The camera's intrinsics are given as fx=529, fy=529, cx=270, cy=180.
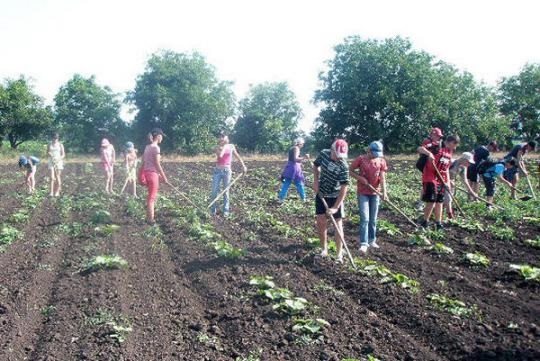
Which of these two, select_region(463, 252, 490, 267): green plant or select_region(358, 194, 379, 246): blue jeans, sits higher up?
select_region(358, 194, 379, 246): blue jeans

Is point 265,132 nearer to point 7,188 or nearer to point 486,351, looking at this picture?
point 7,188

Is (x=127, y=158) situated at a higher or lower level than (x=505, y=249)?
higher

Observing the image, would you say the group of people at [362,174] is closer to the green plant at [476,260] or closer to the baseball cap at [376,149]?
the baseball cap at [376,149]

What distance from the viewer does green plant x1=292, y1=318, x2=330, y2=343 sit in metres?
5.21

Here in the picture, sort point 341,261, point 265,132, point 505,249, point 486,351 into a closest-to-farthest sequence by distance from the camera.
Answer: point 486,351, point 341,261, point 505,249, point 265,132

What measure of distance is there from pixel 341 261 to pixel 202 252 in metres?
2.40

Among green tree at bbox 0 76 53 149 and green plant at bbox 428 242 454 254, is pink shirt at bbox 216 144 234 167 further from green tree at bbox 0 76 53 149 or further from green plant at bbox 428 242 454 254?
green tree at bbox 0 76 53 149

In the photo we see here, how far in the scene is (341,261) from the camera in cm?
771

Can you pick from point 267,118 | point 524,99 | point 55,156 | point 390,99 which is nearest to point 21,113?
point 267,118

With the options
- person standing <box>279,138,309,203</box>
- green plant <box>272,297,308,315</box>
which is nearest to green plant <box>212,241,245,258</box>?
green plant <box>272,297,308,315</box>

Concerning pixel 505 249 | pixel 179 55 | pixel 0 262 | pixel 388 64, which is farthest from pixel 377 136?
pixel 0 262

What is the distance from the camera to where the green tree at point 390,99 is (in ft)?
131

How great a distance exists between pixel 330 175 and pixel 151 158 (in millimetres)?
4310

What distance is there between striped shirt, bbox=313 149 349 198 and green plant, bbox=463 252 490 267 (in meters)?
2.25
